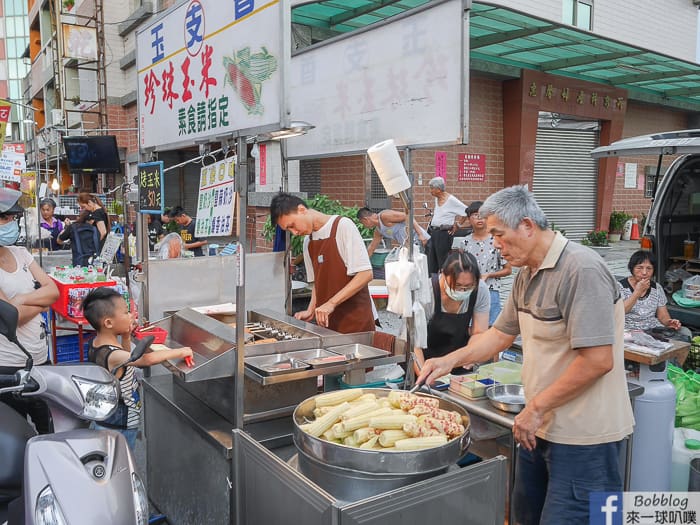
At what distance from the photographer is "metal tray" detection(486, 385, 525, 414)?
312 cm

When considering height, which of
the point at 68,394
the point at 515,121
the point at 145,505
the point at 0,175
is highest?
the point at 515,121

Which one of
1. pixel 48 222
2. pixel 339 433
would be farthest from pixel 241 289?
pixel 48 222

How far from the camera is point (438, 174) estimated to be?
1239 centimetres

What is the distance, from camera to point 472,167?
13000 millimetres

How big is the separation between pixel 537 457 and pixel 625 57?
1169 centimetres

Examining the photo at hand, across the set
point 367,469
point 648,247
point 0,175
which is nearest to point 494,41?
point 648,247

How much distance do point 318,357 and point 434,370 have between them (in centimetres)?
66

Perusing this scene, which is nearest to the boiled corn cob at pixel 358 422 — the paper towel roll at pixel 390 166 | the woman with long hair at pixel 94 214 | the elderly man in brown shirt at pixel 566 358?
the elderly man in brown shirt at pixel 566 358

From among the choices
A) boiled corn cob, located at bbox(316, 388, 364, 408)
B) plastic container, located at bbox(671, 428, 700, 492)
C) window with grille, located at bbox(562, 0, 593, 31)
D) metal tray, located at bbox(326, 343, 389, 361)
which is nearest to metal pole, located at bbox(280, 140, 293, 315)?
metal tray, located at bbox(326, 343, 389, 361)

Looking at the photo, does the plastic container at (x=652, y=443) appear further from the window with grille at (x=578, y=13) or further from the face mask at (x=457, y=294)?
the window with grille at (x=578, y=13)

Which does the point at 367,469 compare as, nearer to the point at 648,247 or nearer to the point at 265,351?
the point at 265,351

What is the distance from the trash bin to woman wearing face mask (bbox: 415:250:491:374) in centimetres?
154

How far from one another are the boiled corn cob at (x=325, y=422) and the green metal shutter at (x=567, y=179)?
13.0 meters

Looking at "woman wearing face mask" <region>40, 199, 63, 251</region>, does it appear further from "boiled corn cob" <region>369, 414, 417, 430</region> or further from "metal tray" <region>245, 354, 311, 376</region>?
"boiled corn cob" <region>369, 414, 417, 430</region>
